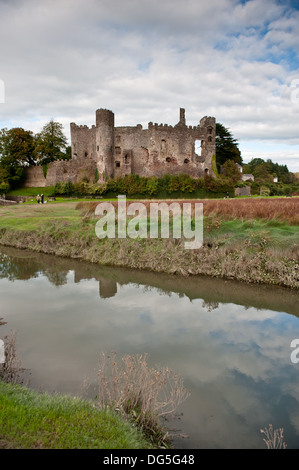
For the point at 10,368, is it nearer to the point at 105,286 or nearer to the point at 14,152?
the point at 105,286

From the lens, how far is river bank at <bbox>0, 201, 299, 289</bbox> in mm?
11758

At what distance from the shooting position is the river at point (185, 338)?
4.92 m

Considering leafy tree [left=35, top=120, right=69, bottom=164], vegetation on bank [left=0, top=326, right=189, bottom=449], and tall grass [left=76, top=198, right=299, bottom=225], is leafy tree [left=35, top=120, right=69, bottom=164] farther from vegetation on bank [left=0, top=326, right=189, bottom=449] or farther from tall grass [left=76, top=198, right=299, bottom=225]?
vegetation on bank [left=0, top=326, right=189, bottom=449]

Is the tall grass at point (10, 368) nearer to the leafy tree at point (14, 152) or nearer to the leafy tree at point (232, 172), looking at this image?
the leafy tree at point (232, 172)

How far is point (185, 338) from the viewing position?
297 inches

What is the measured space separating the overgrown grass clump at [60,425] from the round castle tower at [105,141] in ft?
134

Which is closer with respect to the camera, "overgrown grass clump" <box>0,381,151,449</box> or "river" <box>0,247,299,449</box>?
"overgrown grass clump" <box>0,381,151,449</box>

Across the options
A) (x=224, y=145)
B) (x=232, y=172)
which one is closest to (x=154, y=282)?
(x=232, y=172)

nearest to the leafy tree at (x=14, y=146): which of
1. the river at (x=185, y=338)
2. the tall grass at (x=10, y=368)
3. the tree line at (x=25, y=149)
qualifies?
the tree line at (x=25, y=149)

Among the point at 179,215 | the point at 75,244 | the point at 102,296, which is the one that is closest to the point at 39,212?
the point at 75,244

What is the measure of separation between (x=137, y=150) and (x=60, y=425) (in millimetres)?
43574

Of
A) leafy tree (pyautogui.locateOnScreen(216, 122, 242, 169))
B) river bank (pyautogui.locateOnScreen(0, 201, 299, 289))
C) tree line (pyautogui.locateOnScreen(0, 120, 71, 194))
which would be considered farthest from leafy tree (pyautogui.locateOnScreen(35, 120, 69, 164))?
river bank (pyautogui.locateOnScreen(0, 201, 299, 289))

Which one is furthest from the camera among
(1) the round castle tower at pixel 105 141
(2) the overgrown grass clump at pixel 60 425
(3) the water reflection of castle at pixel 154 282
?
(1) the round castle tower at pixel 105 141

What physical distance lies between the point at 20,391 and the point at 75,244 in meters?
12.7
